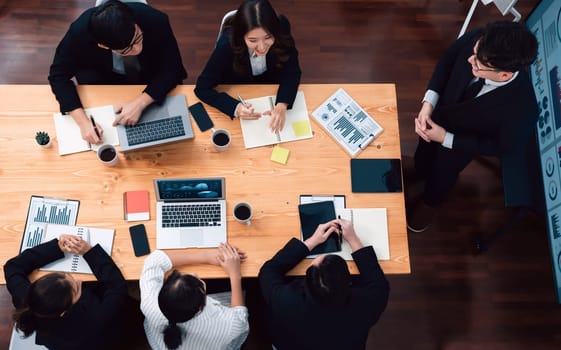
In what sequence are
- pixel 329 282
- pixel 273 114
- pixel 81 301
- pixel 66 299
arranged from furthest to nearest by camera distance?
pixel 273 114, pixel 81 301, pixel 66 299, pixel 329 282

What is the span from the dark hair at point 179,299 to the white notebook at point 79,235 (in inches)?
17.1

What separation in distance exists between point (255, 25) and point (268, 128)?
497mm

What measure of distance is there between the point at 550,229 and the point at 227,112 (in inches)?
80.1

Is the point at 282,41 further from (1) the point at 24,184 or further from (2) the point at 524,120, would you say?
(1) the point at 24,184

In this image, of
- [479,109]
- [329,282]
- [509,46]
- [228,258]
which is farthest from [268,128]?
[509,46]

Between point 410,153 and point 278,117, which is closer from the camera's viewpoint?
point 278,117

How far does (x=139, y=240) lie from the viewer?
2.11 meters

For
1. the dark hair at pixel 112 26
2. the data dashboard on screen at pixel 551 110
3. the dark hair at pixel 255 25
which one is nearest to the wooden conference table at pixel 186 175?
the dark hair at pixel 255 25

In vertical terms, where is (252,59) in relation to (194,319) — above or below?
above

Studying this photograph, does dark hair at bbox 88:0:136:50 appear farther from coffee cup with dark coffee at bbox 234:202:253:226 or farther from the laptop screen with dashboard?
coffee cup with dark coffee at bbox 234:202:253:226

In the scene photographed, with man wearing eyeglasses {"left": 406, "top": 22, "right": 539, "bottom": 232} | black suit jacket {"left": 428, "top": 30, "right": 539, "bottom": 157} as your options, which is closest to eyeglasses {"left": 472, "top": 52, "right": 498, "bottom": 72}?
man wearing eyeglasses {"left": 406, "top": 22, "right": 539, "bottom": 232}

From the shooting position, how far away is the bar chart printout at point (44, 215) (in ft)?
6.88

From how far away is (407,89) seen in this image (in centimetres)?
348

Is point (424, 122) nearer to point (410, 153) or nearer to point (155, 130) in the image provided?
point (410, 153)
